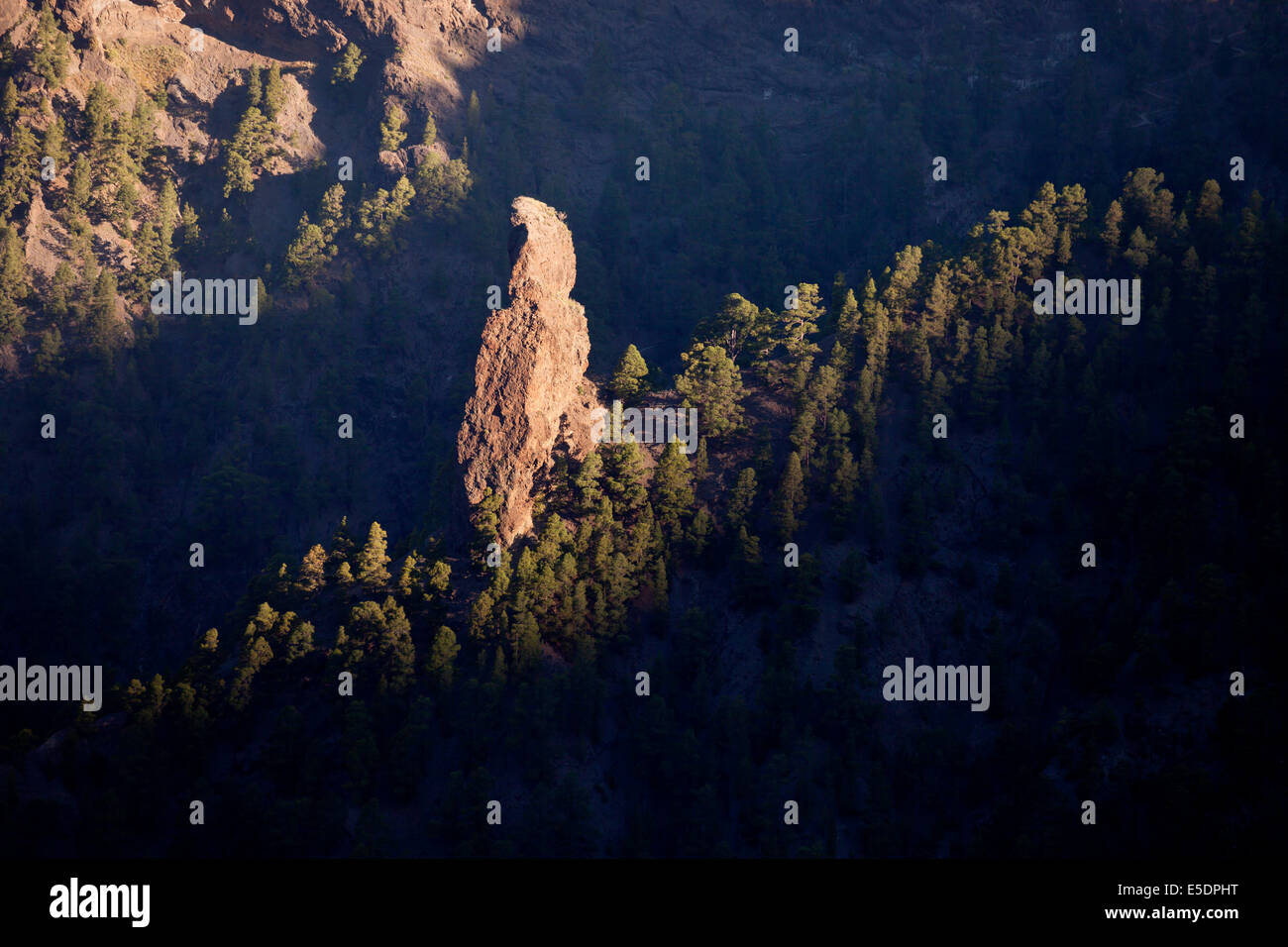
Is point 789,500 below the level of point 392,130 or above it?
below

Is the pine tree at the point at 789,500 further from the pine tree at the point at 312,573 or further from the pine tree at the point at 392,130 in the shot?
the pine tree at the point at 392,130

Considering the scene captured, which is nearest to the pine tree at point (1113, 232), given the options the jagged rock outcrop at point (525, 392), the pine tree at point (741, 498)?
the pine tree at point (741, 498)

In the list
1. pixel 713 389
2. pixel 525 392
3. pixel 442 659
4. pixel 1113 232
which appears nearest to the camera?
pixel 442 659

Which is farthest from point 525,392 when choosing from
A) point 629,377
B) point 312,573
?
point 312,573

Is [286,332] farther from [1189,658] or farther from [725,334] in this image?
[1189,658]

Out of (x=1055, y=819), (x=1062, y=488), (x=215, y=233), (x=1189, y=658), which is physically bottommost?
(x=1055, y=819)

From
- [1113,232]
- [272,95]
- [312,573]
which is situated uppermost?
[272,95]

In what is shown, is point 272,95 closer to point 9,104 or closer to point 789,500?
point 9,104

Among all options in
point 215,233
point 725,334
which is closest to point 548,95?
point 215,233

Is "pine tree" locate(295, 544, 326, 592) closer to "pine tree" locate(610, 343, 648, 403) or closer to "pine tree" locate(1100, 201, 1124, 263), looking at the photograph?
"pine tree" locate(610, 343, 648, 403)
